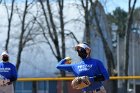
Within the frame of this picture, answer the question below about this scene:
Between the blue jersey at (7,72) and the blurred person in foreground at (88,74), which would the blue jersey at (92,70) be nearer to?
the blurred person in foreground at (88,74)

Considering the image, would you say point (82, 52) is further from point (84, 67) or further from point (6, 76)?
point (6, 76)

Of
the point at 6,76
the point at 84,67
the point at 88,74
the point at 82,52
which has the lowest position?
the point at 6,76

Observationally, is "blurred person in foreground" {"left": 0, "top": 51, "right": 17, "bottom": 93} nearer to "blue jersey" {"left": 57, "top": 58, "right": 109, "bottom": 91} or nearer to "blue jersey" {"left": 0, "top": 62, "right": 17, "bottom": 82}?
"blue jersey" {"left": 0, "top": 62, "right": 17, "bottom": 82}

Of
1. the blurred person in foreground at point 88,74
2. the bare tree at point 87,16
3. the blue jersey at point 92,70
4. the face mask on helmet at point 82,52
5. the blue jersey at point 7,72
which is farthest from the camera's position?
the bare tree at point 87,16

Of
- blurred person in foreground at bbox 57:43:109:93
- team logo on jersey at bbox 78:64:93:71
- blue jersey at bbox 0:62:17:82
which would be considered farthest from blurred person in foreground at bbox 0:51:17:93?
team logo on jersey at bbox 78:64:93:71

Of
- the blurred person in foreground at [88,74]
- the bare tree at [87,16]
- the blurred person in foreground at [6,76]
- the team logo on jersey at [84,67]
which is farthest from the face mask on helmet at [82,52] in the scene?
the bare tree at [87,16]

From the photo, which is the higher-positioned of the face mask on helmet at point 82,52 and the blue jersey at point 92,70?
the face mask on helmet at point 82,52

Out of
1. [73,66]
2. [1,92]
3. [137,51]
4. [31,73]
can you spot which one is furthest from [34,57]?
[73,66]

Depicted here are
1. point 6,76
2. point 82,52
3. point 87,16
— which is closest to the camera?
point 82,52

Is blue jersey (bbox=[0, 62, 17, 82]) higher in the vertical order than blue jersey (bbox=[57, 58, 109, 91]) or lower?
lower

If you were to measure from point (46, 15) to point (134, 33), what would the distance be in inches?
410

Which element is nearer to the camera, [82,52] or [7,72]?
[82,52]

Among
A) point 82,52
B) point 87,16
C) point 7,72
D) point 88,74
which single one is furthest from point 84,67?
point 87,16

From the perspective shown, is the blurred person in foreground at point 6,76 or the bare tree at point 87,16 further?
the bare tree at point 87,16
